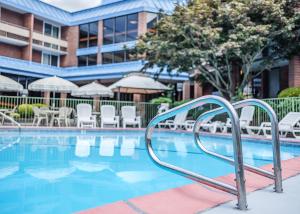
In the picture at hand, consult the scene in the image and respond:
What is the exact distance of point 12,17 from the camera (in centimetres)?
2906

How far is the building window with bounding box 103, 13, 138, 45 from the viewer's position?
1110 inches

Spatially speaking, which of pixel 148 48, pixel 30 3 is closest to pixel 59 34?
pixel 30 3

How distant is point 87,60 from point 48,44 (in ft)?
14.3

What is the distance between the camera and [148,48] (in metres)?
14.9

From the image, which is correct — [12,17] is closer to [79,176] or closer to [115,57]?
[115,57]

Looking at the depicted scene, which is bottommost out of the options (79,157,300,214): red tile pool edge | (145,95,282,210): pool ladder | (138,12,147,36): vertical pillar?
(79,157,300,214): red tile pool edge

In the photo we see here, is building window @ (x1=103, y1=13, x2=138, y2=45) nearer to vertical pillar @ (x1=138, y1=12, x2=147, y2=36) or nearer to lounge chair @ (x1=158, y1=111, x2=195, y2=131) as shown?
vertical pillar @ (x1=138, y1=12, x2=147, y2=36)

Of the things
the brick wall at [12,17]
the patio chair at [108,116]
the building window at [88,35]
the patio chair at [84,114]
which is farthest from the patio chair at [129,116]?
the brick wall at [12,17]

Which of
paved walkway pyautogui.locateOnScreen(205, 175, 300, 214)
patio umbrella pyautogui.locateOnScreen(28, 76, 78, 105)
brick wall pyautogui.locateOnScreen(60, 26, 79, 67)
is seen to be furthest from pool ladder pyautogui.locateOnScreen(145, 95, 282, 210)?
brick wall pyautogui.locateOnScreen(60, 26, 79, 67)

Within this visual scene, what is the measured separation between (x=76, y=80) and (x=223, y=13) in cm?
2039

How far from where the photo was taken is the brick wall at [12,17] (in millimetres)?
28106

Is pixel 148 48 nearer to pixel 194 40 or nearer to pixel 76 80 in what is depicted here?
pixel 194 40

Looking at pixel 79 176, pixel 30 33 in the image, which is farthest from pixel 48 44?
pixel 79 176

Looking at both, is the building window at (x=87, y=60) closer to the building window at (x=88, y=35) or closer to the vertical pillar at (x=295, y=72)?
the building window at (x=88, y=35)
